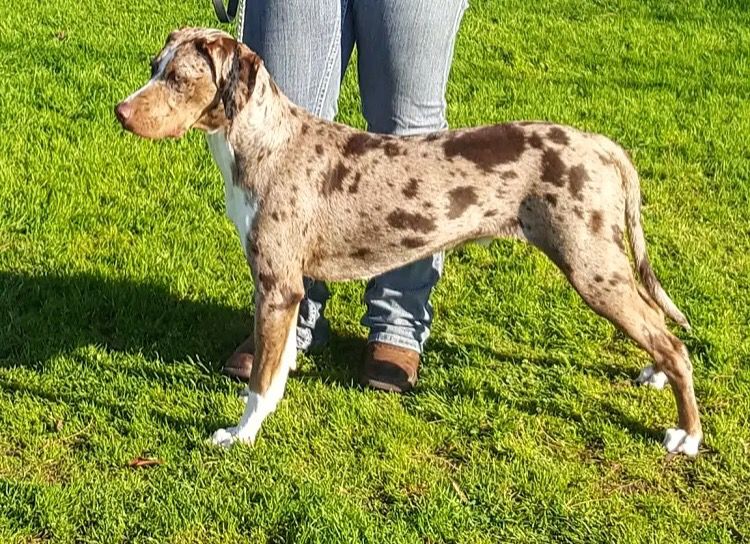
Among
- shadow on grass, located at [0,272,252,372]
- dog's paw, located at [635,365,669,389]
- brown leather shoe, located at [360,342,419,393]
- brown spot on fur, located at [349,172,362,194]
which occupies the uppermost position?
brown spot on fur, located at [349,172,362,194]

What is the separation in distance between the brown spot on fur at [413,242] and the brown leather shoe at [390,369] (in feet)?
2.65

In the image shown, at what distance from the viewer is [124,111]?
3529 millimetres

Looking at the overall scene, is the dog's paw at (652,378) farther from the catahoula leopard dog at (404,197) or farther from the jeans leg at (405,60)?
the jeans leg at (405,60)

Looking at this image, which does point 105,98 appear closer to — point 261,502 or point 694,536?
point 261,502

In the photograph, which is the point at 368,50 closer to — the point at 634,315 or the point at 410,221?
the point at 410,221

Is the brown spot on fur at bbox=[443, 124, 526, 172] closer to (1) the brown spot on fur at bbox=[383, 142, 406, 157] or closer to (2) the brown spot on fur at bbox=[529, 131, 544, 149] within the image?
(2) the brown spot on fur at bbox=[529, 131, 544, 149]

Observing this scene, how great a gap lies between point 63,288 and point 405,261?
210 centimetres

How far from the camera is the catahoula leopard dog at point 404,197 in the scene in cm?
386

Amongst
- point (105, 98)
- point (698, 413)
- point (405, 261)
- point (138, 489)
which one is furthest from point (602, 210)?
point (105, 98)

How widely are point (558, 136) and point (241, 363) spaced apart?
1787 millimetres

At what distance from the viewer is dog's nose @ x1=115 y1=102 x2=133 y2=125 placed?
11.6 ft

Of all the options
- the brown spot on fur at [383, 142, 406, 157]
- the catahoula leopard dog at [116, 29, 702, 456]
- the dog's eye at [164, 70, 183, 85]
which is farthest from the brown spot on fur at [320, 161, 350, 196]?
the dog's eye at [164, 70, 183, 85]

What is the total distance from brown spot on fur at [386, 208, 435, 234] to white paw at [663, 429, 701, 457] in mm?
1361

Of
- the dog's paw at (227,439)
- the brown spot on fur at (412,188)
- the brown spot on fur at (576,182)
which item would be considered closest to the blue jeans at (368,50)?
the brown spot on fur at (412,188)
